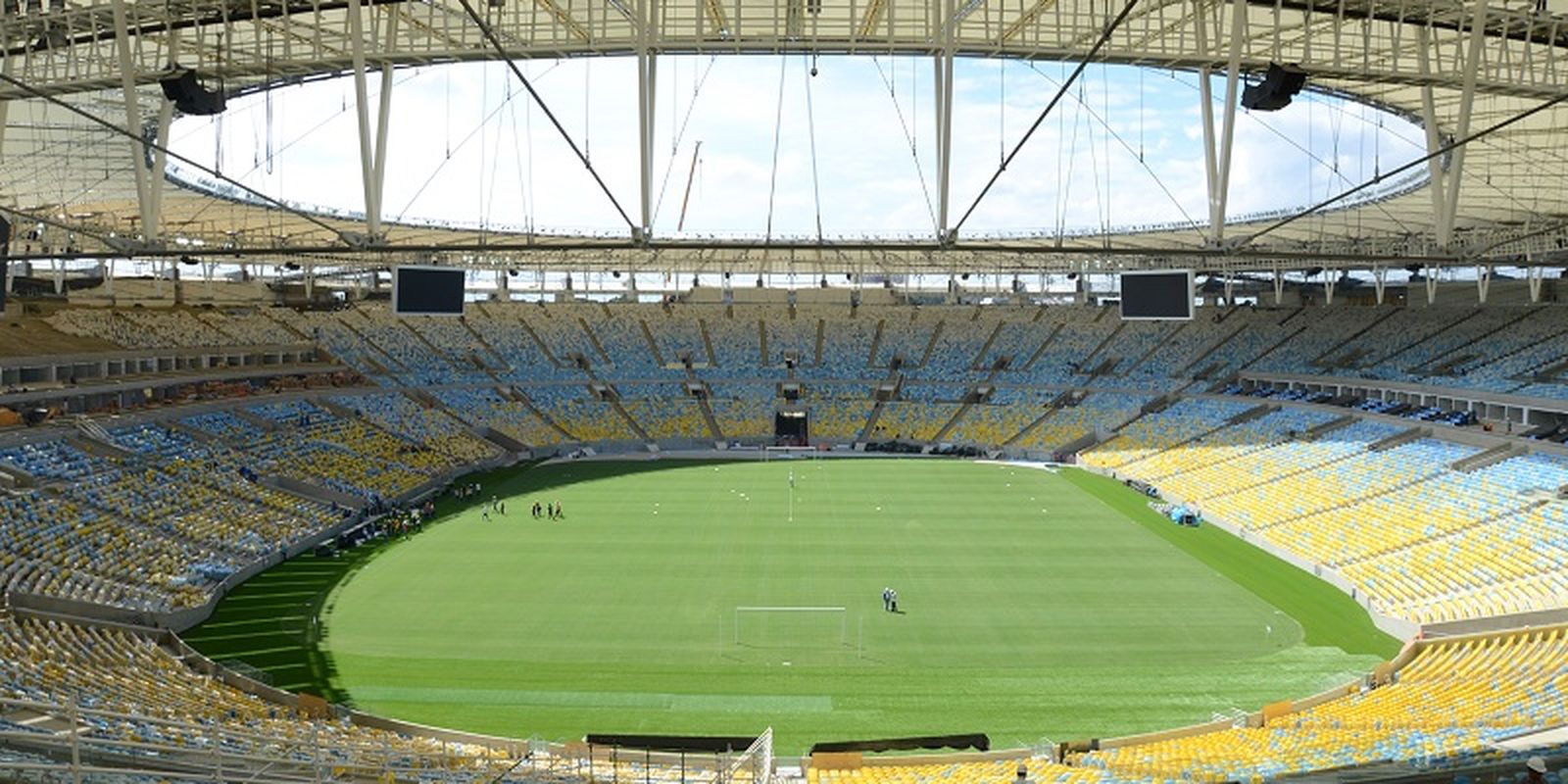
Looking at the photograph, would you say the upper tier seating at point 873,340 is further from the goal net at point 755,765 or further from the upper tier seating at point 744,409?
the goal net at point 755,765

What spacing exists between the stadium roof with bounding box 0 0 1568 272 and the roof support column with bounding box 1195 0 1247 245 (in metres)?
0.06

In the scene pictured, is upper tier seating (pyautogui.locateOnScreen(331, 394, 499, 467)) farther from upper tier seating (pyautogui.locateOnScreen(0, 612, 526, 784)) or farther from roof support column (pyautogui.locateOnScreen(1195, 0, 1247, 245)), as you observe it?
roof support column (pyautogui.locateOnScreen(1195, 0, 1247, 245))

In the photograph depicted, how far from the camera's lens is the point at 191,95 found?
13930 millimetres

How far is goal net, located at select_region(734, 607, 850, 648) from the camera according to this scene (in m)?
21.7

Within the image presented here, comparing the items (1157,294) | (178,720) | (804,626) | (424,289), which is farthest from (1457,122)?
(178,720)

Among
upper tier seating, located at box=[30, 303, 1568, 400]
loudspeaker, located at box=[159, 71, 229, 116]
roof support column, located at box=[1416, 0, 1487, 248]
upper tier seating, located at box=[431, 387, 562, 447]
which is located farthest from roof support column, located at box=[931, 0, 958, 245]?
upper tier seating, located at box=[431, 387, 562, 447]

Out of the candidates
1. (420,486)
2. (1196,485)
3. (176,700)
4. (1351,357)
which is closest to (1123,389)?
(1351,357)

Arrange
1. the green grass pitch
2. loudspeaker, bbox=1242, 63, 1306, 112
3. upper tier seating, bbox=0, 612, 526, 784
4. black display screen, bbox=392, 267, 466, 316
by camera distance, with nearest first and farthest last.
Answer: upper tier seating, bbox=0, 612, 526, 784, loudspeaker, bbox=1242, 63, 1306, 112, the green grass pitch, black display screen, bbox=392, 267, 466, 316

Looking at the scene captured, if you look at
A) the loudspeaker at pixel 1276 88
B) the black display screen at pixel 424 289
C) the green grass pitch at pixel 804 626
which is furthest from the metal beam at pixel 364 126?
the loudspeaker at pixel 1276 88

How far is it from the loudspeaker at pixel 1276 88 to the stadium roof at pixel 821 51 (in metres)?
0.47

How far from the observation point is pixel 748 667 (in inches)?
797

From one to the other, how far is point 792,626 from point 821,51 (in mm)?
11390

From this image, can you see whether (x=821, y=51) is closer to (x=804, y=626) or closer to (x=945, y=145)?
(x=945, y=145)

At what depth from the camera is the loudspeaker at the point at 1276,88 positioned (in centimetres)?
1358
